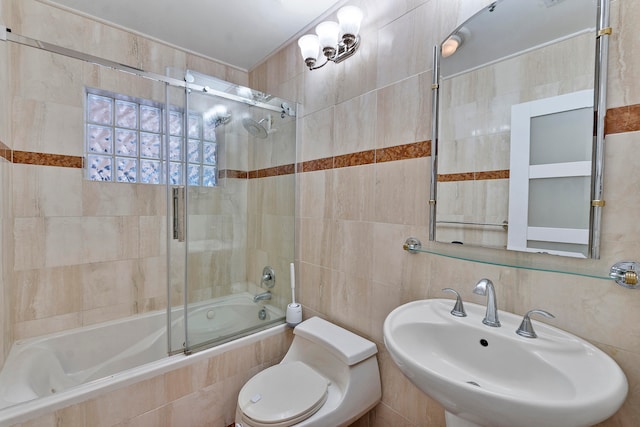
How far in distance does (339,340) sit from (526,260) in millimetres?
905

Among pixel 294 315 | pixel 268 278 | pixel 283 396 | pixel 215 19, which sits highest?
pixel 215 19

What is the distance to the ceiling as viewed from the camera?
159cm

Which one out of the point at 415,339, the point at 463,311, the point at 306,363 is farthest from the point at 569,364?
the point at 306,363

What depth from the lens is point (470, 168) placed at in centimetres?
105

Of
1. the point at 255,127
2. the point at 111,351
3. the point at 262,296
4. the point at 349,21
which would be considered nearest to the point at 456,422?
the point at 262,296

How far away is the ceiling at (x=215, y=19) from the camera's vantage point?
1.59 metres

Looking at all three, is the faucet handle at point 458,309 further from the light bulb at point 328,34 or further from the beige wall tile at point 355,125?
the light bulb at point 328,34

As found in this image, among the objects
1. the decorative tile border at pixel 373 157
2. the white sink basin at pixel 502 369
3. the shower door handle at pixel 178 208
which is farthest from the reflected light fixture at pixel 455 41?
the shower door handle at pixel 178 208

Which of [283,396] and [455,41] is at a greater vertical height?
[455,41]

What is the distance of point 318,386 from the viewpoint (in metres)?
1.25

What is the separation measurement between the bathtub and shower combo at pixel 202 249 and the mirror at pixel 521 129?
1.08 m

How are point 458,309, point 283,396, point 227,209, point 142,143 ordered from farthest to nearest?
point 142,143 → point 227,209 → point 283,396 → point 458,309

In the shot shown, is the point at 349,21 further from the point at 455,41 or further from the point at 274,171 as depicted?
the point at 274,171

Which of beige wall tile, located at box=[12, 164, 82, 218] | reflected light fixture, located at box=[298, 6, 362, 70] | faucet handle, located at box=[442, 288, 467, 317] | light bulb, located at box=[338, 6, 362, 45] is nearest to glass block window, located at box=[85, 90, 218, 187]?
beige wall tile, located at box=[12, 164, 82, 218]
